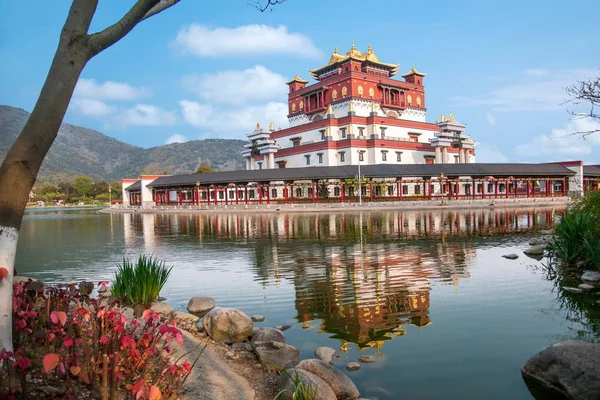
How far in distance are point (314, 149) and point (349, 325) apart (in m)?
54.5

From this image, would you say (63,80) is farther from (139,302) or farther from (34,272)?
(34,272)

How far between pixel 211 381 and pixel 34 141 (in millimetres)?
3282

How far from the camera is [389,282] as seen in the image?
40.2 feet

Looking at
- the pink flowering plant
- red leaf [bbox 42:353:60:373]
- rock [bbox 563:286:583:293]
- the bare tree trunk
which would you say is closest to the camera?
red leaf [bbox 42:353:60:373]

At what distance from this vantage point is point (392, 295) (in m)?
10.8

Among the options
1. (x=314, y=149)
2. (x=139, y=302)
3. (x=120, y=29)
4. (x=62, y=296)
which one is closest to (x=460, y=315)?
(x=139, y=302)

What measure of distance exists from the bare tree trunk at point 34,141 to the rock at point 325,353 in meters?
4.33

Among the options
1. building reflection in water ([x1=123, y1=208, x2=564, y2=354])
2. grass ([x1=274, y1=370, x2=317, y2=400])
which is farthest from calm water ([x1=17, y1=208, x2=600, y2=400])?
grass ([x1=274, y1=370, x2=317, y2=400])

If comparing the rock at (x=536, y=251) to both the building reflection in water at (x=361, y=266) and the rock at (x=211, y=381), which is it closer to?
the building reflection in water at (x=361, y=266)

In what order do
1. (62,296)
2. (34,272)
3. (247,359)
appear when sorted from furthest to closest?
(34,272) → (247,359) → (62,296)

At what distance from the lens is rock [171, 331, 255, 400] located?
505 centimetres

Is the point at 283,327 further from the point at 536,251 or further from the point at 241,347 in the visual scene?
the point at 536,251

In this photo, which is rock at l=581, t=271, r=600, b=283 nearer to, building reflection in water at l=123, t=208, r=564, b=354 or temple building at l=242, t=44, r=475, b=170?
building reflection in water at l=123, t=208, r=564, b=354

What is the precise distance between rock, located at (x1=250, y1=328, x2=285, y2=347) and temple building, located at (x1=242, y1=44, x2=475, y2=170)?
5298 centimetres
